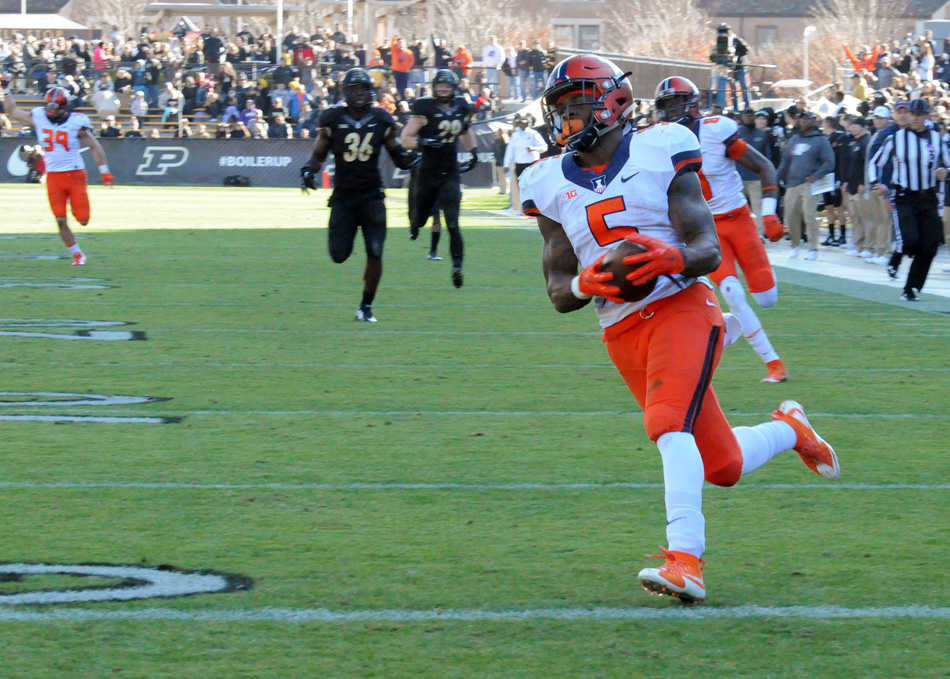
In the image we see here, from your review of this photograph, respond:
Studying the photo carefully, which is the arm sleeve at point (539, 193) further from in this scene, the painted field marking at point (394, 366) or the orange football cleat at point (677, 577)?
the painted field marking at point (394, 366)

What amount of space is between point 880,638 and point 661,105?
186 inches

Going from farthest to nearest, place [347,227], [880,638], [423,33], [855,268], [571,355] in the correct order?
[423,33], [855,268], [347,227], [571,355], [880,638]

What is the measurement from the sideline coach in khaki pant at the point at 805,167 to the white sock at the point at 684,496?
12.0 m

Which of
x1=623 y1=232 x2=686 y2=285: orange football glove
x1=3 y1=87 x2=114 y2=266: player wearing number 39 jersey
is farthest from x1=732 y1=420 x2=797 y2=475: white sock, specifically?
x1=3 y1=87 x2=114 y2=266: player wearing number 39 jersey

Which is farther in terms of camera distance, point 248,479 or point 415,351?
point 415,351

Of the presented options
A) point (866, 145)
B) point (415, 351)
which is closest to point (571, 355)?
point (415, 351)

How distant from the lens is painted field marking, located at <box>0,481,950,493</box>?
512 cm

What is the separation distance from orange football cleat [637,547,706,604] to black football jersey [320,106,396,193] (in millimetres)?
6077

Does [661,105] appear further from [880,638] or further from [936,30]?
[936,30]

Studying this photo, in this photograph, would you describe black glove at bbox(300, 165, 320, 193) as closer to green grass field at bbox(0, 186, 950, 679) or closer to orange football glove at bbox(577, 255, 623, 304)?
green grass field at bbox(0, 186, 950, 679)

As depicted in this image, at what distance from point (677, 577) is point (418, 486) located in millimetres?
1706

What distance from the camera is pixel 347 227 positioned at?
9453 millimetres

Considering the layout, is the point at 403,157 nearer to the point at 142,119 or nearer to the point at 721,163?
the point at 721,163

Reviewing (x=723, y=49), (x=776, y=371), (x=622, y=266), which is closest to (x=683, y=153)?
(x=622, y=266)
